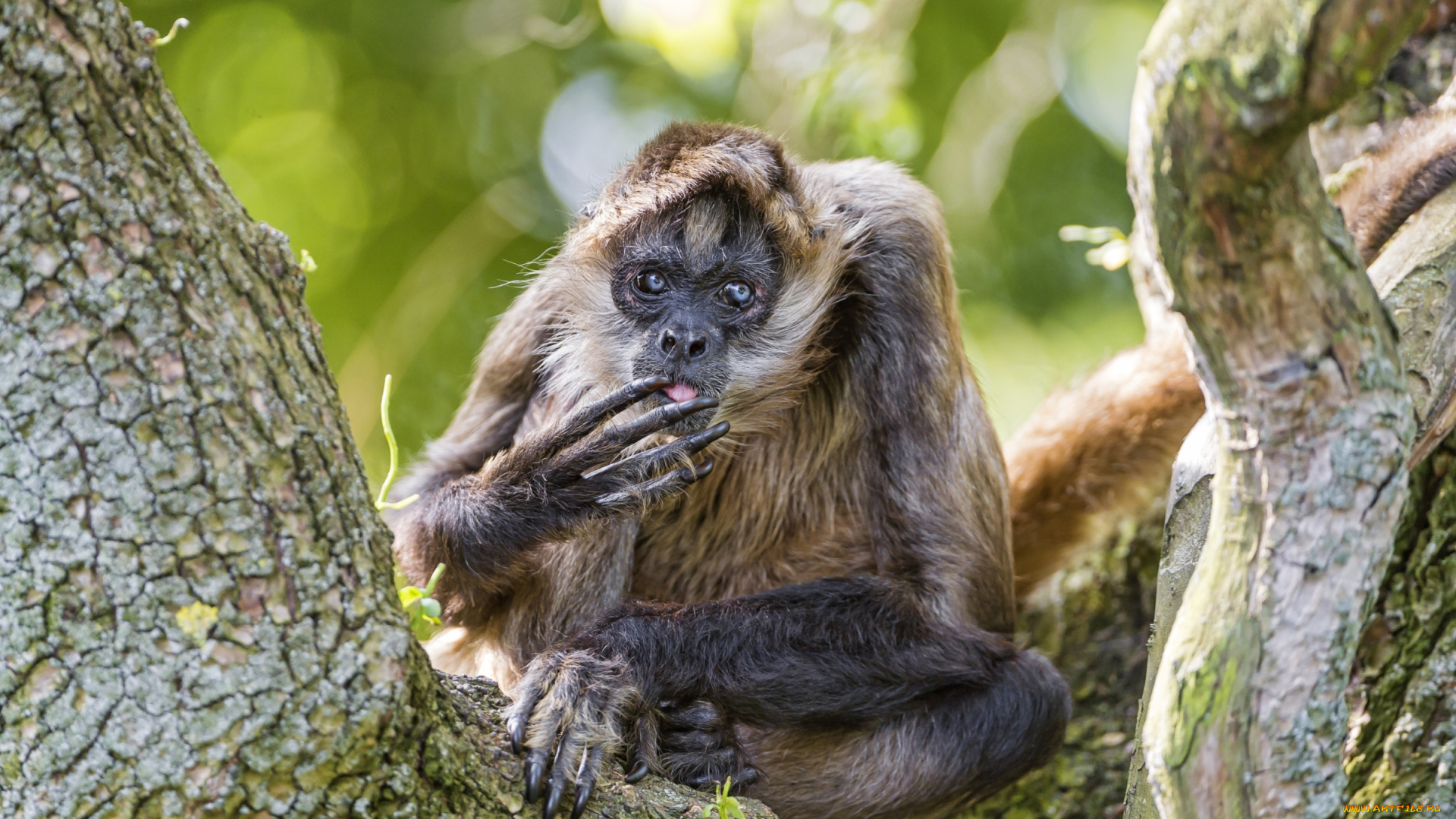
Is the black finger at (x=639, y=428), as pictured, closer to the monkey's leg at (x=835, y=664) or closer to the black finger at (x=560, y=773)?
the monkey's leg at (x=835, y=664)

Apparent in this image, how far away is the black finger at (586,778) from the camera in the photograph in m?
2.96

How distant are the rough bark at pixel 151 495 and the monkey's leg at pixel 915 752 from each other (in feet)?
6.87

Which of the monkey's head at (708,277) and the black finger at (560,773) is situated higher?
the monkey's head at (708,277)

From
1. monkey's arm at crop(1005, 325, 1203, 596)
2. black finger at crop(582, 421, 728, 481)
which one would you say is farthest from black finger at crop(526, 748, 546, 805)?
monkey's arm at crop(1005, 325, 1203, 596)

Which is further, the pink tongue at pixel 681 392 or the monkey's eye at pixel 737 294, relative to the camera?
the monkey's eye at pixel 737 294

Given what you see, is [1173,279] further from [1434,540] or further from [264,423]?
[1434,540]

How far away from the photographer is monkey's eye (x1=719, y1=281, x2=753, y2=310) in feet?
14.3

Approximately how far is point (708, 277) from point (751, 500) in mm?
957

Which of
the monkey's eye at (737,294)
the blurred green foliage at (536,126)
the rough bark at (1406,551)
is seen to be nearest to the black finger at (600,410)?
the monkey's eye at (737,294)

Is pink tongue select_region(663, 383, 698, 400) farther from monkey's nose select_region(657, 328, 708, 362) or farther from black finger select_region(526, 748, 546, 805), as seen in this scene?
black finger select_region(526, 748, 546, 805)

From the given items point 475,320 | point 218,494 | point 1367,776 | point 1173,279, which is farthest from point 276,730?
point 475,320

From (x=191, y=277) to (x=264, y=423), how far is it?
1.00 feet

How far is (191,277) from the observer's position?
2205 millimetres

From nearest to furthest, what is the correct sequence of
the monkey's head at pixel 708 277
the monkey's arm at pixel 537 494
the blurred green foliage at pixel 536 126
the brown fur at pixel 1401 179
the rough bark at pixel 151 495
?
the rough bark at pixel 151 495, the monkey's arm at pixel 537 494, the brown fur at pixel 1401 179, the monkey's head at pixel 708 277, the blurred green foliage at pixel 536 126
